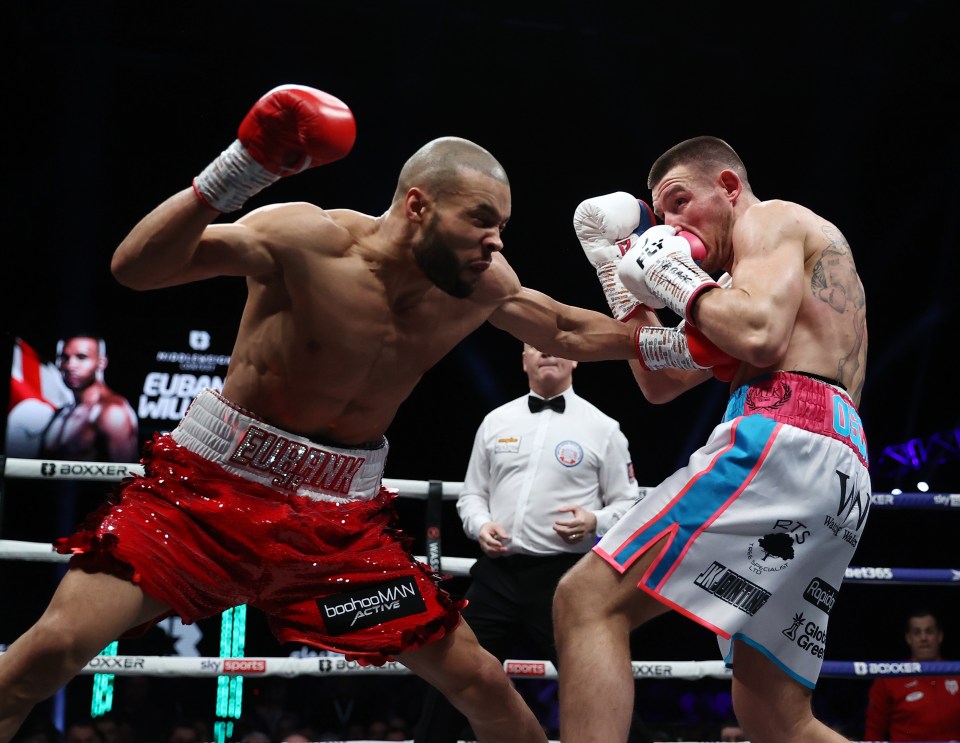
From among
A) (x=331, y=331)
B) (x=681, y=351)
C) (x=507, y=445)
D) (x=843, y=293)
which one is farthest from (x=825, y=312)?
(x=507, y=445)

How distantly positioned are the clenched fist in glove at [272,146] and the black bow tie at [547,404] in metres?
1.99

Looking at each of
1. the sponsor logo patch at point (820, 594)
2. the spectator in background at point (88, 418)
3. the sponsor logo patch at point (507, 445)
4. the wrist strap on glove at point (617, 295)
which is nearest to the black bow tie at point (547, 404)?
the sponsor logo patch at point (507, 445)

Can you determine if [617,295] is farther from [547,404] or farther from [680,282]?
[547,404]

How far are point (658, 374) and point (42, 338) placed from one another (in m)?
5.61

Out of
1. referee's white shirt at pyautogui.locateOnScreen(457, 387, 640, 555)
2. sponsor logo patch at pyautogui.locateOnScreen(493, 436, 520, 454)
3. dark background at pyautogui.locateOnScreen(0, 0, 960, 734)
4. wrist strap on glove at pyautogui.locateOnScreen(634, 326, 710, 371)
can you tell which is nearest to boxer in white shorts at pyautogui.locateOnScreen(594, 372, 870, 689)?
wrist strap on glove at pyautogui.locateOnScreen(634, 326, 710, 371)

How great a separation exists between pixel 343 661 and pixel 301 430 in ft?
3.78

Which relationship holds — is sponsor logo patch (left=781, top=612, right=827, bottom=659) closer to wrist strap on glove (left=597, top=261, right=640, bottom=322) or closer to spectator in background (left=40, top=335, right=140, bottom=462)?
wrist strap on glove (left=597, top=261, right=640, bottom=322)

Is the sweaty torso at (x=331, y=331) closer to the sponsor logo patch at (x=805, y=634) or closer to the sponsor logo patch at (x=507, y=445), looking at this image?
the sponsor logo patch at (x=805, y=634)

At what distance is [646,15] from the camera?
7020mm

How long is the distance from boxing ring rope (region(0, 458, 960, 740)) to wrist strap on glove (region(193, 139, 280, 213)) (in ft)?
4.01

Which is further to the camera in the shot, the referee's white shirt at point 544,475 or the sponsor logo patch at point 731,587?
the referee's white shirt at point 544,475

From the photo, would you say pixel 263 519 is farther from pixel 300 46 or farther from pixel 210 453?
pixel 300 46

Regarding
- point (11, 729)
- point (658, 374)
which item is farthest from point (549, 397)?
point (11, 729)

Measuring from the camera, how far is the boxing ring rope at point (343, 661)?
287cm
